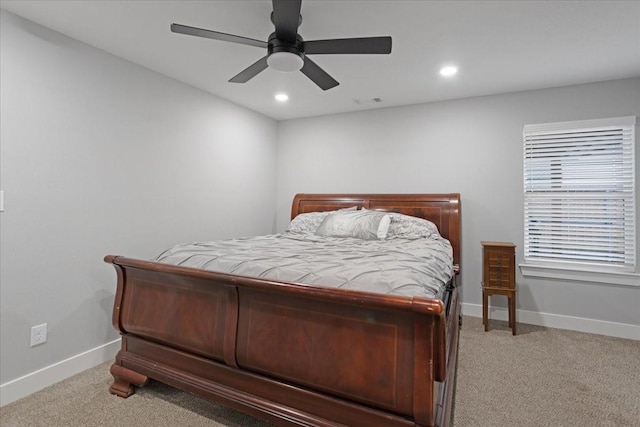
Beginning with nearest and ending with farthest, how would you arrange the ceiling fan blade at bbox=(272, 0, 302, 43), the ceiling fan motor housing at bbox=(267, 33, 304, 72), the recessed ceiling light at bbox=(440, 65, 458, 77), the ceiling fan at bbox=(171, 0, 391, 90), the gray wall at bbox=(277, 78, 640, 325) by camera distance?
the ceiling fan blade at bbox=(272, 0, 302, 43), the ceiling fan at bbox=(171, 0, 391, 90), the ceiling fan motor housing at bbox=(267, 33, 304, 72), the recessed ceiling light at bbox=(440, 65, 458, 77), the gray wall at bbox=(277, 78, 640, 325)

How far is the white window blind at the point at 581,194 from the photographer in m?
3.09

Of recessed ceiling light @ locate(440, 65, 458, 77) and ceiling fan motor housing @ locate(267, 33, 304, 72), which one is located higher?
recessed ceiling light @ locate(440, 65, 458, 77)

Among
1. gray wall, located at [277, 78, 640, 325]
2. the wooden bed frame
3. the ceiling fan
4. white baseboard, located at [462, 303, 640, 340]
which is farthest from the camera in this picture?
gray wall, located at [277, 78, 640, 325]

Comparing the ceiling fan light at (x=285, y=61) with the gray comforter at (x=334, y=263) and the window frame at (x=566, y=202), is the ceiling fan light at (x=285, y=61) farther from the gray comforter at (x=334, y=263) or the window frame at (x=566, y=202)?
the window frame at (x=566, y=202)

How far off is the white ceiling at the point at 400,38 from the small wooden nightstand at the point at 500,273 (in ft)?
5.38

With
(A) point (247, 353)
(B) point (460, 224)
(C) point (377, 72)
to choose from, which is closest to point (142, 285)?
(A) point (247, 353)

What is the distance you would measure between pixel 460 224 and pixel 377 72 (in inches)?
73.7

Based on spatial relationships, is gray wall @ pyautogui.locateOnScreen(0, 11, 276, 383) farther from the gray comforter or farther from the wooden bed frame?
the gray comforter

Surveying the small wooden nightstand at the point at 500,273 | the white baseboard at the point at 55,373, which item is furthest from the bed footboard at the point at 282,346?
the small wooden nightstand at the point at 500,273

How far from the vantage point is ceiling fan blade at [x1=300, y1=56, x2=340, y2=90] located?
2.16 metres

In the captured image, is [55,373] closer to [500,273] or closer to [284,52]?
[284,52]

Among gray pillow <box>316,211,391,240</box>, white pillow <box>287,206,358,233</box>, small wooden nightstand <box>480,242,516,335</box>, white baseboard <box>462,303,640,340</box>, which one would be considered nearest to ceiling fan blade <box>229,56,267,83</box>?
gray pillow <box>316,211,391,240</box>

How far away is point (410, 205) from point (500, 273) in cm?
115

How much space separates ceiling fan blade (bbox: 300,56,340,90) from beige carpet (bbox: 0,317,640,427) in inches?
85.8
